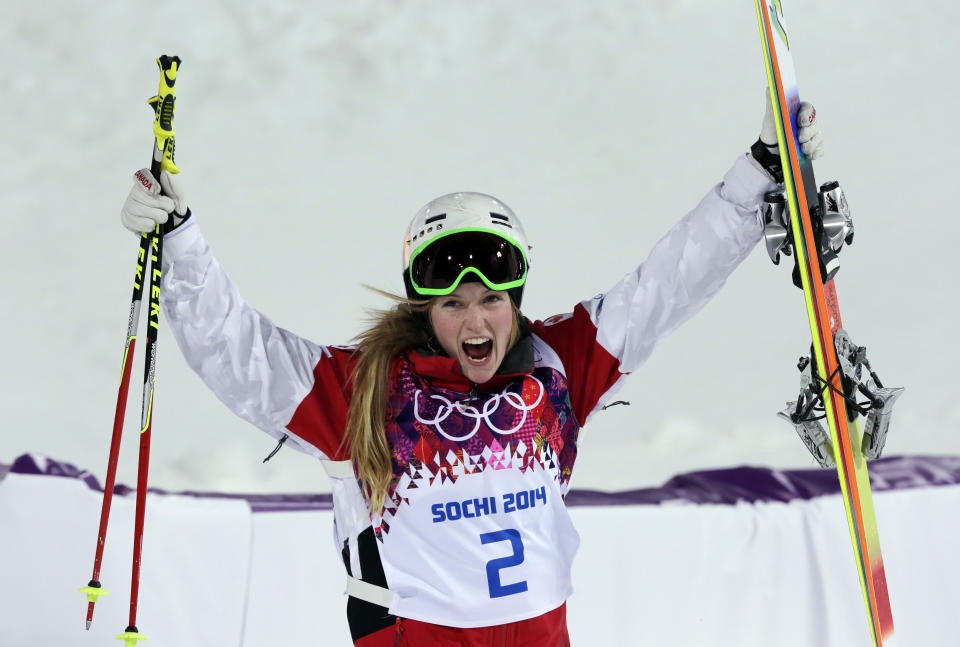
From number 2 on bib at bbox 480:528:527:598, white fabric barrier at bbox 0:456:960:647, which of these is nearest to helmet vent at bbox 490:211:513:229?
number 2 on bib at bbox 480:528:527:598

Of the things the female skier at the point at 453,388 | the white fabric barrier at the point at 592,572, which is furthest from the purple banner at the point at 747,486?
the female skier at the point at 453,388

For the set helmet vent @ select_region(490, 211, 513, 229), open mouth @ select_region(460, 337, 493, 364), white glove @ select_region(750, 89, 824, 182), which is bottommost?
open mouth @ select_region(460, 337, 493, 364)

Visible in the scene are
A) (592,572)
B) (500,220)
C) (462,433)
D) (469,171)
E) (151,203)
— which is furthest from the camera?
(469,171)

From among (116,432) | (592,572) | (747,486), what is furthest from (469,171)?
(116,432)

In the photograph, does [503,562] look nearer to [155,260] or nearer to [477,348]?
[477,348]

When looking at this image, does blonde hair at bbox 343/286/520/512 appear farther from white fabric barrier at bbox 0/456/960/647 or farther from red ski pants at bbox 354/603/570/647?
white fabric barrier at bbox 0/456/960/647

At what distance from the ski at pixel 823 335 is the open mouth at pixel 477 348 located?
0.62m

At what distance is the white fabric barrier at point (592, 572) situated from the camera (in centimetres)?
305

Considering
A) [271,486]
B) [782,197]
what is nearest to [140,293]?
[782,197]

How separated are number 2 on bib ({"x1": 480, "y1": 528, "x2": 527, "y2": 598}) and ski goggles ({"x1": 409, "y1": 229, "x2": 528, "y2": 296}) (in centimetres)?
50

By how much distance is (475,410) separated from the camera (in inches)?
76.6

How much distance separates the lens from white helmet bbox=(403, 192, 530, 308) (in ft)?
6.50

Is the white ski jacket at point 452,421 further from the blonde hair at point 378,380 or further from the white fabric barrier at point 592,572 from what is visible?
the white fabric barrier at point 592,572

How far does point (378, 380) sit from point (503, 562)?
439mm
